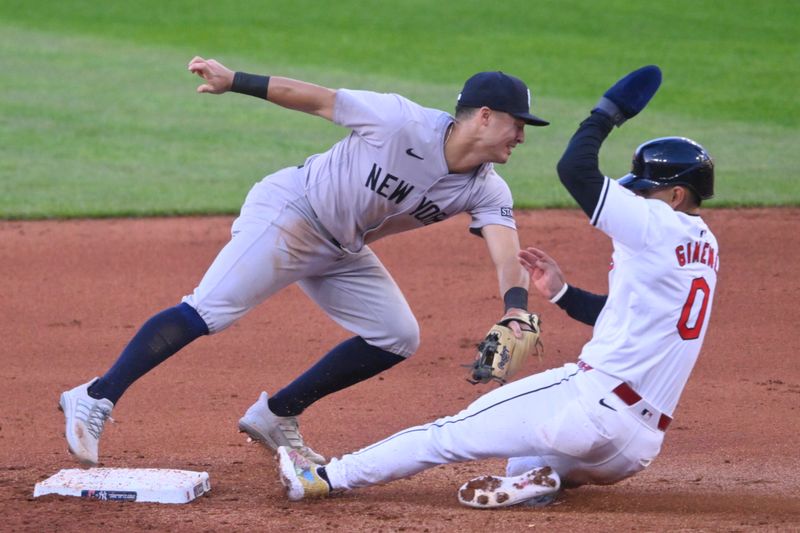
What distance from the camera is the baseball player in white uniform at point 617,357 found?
13.4ft

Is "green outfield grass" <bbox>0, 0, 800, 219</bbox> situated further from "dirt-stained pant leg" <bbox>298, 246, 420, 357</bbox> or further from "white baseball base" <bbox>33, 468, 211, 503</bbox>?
"white baseball base" <bbox>33, 468, 211, 503</bbox>

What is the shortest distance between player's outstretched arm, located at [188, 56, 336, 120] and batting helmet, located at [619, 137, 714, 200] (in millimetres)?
1251

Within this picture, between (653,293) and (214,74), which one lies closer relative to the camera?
(653,293)

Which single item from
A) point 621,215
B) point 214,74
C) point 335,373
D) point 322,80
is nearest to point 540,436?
point 621,215

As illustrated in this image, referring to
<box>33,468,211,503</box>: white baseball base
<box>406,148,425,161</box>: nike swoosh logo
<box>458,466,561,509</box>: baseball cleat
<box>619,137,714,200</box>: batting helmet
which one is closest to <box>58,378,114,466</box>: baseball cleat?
<box>33,468,211,503</box>: white baseball base

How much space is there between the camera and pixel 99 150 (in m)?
12.0

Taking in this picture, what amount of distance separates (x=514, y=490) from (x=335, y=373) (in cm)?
109

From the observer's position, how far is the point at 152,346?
4633 millimetres

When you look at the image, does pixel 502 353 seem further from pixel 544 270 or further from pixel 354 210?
pixel 354 210

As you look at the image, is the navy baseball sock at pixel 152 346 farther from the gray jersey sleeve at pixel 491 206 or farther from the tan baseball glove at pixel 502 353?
the gray jersey sleeve at pixel 491 206

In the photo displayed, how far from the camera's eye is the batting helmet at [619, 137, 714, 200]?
425cm

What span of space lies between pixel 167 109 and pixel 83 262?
5616 millimetres

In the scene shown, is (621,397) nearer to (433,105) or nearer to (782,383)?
(782,383)

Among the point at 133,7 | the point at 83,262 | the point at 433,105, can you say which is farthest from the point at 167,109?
the point at 133,7
